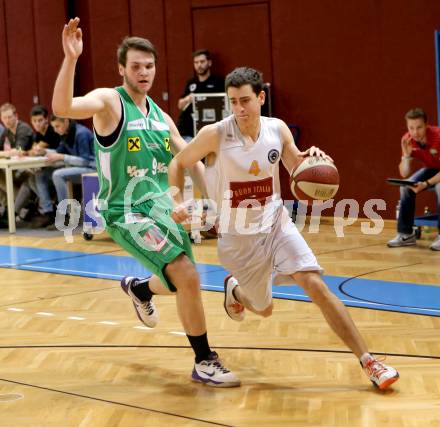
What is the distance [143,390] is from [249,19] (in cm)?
793

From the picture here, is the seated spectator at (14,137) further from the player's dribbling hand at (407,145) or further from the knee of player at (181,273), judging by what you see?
the knee of player at (181,273)

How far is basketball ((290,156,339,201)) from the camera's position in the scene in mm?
5035

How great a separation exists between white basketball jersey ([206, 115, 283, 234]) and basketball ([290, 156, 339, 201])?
0.19 metres

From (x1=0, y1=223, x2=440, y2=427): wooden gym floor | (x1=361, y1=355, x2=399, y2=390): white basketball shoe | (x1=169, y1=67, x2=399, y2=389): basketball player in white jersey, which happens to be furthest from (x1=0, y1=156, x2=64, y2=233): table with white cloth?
(x1=361, y1=355, x2=399, y2=390): white basketball shoe

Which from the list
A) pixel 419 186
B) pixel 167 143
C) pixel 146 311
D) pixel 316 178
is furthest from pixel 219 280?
pixel 316 178

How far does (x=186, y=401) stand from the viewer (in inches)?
191

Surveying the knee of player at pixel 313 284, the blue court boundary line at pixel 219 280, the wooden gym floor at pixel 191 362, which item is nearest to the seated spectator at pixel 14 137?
the blue court boundary line at pixel 219 280

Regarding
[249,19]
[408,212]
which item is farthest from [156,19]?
[408,212]

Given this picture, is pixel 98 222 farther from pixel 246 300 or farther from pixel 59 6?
pixel 246 300

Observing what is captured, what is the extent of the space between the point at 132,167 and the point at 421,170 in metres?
5.25

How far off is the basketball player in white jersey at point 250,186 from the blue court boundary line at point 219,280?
1.88 m

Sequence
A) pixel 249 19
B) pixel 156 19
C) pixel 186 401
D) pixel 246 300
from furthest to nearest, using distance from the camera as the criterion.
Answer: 1. pixel 156 19
2. pixel 249 19
3. pixel 246 300
4. pixel 186 401

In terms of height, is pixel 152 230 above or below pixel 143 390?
above

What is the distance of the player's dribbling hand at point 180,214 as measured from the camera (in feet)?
15.8
